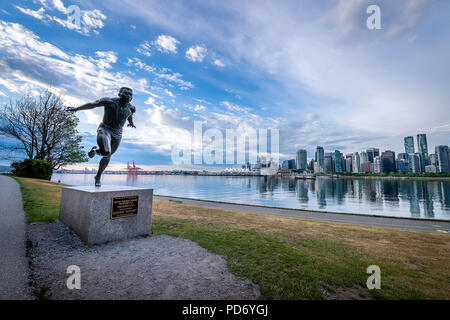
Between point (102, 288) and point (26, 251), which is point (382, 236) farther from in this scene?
point (26, 251)

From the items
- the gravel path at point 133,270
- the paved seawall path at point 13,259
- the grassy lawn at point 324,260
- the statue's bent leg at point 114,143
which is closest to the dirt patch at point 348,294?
the grassy lawn at point 324,260

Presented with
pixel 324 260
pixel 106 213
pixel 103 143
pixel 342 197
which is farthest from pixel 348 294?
pixel 342 197

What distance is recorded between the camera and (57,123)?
28.7 metres

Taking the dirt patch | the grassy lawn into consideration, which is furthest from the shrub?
the dirt patch

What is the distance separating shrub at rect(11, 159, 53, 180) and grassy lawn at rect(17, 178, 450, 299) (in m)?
A: 24.8

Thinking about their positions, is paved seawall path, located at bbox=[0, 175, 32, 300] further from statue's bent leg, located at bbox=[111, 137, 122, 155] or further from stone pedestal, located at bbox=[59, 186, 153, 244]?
statue's bent leg, located at bbox=[111, 137, 122, 155]

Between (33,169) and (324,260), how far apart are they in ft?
117

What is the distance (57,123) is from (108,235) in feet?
106

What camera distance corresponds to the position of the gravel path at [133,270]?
3400 millimetres

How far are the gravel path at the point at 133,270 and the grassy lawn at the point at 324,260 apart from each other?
0.49 meters

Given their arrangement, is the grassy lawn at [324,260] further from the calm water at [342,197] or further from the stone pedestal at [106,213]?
the calm water at [342,197]

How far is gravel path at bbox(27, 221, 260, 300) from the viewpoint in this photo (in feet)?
11.2

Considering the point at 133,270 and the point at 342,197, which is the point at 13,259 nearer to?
the point at 133,270
